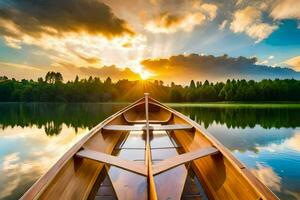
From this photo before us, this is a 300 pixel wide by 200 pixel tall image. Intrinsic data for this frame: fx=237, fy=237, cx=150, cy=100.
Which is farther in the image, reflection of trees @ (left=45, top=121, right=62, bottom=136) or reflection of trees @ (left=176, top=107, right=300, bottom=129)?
reflection of trees @ (left=176, top=107, right=300, bottom=129)

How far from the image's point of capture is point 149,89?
6844cm

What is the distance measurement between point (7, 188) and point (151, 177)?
3584mm

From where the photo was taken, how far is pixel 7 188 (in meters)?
4.36

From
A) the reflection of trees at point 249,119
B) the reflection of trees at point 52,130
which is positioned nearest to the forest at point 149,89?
the reflection of trees at point 249,119

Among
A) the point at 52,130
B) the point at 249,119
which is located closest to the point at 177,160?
the point at 52,130

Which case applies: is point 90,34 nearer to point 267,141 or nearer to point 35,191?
point 267,141

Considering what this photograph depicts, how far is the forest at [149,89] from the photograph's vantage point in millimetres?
52094

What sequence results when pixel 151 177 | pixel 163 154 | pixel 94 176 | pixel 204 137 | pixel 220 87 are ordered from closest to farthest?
pixel 151 177, pixel 94 176, pixel 204 137, pixel 163 154, pixel 220 87

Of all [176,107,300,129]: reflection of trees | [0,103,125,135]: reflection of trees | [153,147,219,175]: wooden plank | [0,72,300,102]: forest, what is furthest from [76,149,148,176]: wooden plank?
[0,72,300,102]: forest

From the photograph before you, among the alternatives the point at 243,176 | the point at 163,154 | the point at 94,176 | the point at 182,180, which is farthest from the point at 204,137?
the point at 94,176

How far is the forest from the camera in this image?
5209 centimetres

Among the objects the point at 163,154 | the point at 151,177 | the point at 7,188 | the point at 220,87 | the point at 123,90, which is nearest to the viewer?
the point at 151,177

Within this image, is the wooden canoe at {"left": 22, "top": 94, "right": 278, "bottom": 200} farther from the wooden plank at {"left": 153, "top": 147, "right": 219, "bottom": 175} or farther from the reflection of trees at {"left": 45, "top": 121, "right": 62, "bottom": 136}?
the reflection of trees at {"left": 45, "top": 121, "right": 62, "bottom": 136}

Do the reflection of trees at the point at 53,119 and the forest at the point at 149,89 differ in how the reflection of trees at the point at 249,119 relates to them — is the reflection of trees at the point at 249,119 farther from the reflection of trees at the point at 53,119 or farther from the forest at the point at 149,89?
the forest at the point at 149,89
